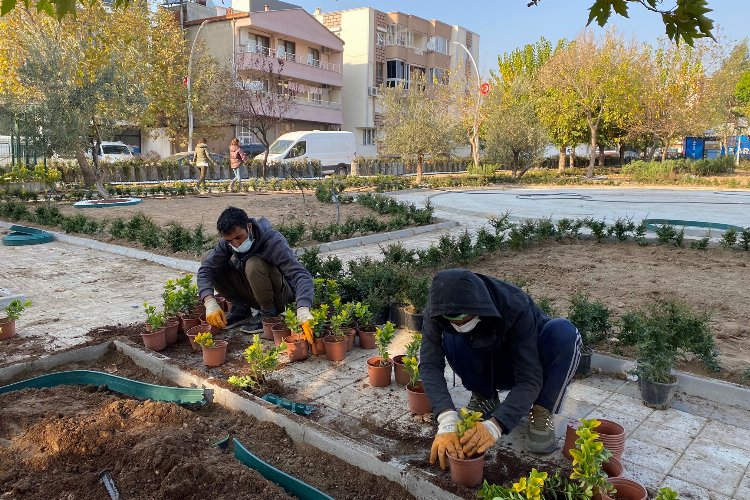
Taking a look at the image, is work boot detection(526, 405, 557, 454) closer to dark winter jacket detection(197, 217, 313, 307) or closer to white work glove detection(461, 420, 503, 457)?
white work glove detection(461, 420, 503, 457)

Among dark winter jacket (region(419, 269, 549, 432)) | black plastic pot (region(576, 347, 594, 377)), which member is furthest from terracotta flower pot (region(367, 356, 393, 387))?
black plastic pot (region(576, 347, 594, 377))

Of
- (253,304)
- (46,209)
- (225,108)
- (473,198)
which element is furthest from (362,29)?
(253,304)

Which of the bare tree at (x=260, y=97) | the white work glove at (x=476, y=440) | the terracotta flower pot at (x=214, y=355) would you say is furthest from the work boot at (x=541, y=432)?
the bare tree at (x=260, y=97)

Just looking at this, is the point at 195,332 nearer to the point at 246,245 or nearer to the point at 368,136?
the point at 246,245

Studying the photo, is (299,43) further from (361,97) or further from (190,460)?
(190,460)

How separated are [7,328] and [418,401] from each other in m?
3.82

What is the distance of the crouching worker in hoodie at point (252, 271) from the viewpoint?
4762mm

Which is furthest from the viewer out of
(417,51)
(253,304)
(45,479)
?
(417,51)

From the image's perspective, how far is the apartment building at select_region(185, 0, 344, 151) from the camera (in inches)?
1591

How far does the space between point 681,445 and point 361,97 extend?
167 ft

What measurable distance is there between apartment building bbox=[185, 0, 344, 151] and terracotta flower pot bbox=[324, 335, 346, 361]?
34482 mm

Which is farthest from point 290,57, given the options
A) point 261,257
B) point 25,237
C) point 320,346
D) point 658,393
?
point 658,393

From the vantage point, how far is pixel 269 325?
5.07 m

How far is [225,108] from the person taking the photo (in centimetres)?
3469
